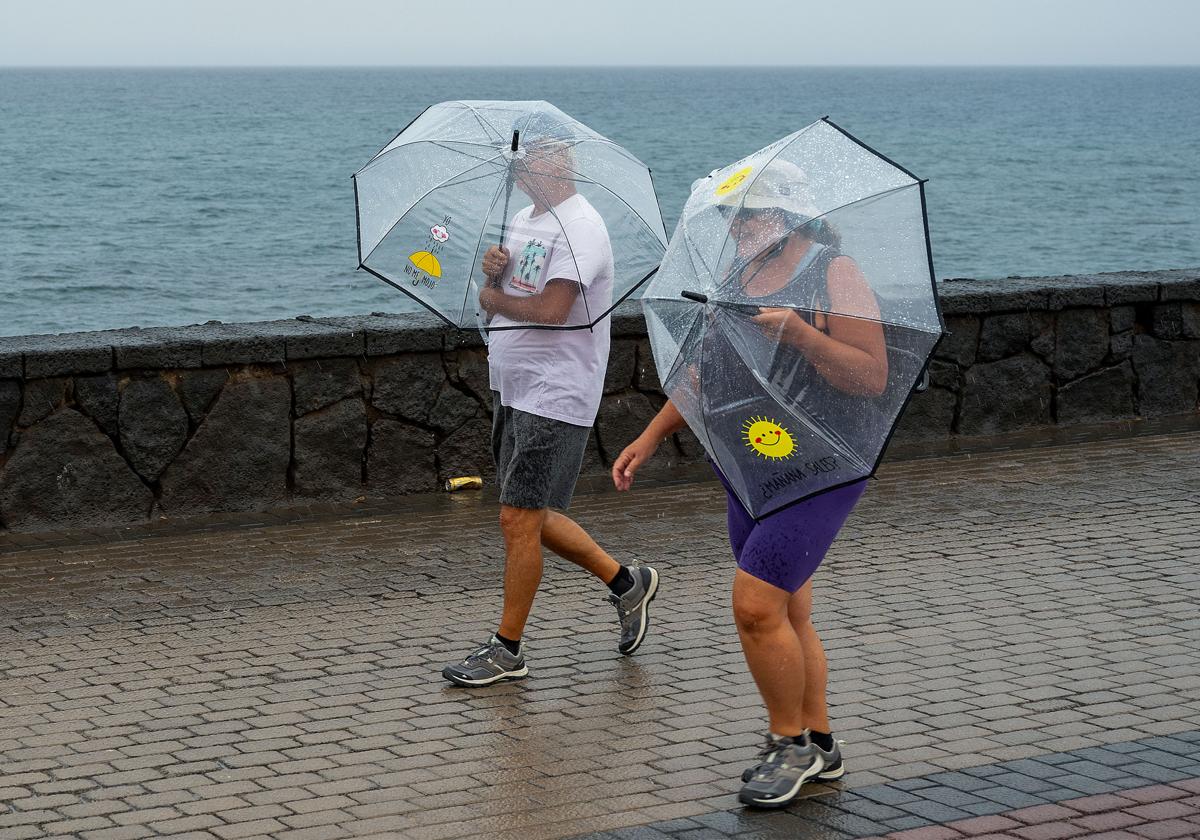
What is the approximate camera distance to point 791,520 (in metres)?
4.18

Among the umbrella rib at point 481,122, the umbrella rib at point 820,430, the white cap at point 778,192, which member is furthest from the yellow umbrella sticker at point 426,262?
the umbrella rib at point 820,430

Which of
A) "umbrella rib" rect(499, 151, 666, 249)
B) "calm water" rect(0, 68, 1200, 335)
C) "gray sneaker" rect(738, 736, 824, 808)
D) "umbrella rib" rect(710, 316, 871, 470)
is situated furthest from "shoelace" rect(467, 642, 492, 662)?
"calm water" rect(0, 68, 1200, 335)

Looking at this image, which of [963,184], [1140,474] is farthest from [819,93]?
[1140,474]

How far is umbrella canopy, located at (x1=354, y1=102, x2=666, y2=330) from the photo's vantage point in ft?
16.9

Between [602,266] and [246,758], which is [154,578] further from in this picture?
[602,266]

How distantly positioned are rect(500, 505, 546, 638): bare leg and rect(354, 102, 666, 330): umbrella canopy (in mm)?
645

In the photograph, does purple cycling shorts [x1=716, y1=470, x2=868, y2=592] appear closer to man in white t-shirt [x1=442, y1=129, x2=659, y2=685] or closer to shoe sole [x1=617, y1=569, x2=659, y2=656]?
man in white t-shirt [x1=442, y1=129, x2=659, y2=685]

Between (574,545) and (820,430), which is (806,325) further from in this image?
(574,545)

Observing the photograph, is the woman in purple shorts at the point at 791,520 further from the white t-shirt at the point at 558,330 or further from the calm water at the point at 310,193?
the calm water at the point at 310,193

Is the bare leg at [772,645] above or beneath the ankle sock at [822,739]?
above

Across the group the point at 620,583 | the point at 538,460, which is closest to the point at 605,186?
the point at 538,460

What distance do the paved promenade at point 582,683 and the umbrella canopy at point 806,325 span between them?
3.16 ft

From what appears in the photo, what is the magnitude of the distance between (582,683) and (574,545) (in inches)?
19.7

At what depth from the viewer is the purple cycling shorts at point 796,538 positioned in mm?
4180
